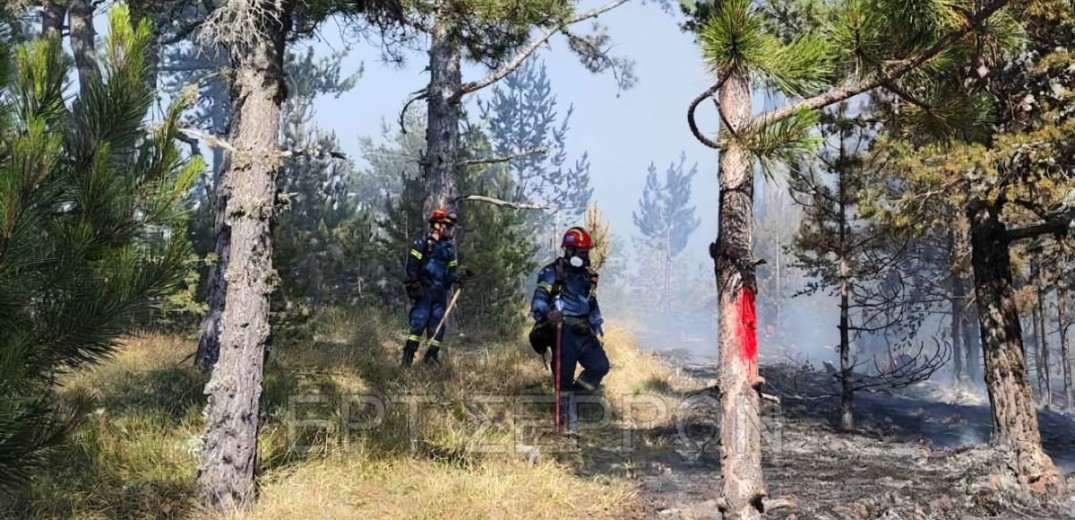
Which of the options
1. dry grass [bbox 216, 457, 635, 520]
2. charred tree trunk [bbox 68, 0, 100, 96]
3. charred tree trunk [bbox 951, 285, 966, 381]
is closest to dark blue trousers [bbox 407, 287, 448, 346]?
dry grass [bbox 216, 457, 635, 520]

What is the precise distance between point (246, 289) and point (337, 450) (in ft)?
5.05

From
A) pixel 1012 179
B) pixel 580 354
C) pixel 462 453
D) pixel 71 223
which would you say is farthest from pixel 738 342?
pixel 1012 179

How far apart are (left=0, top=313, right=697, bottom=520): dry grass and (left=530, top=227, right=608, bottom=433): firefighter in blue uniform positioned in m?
0.64

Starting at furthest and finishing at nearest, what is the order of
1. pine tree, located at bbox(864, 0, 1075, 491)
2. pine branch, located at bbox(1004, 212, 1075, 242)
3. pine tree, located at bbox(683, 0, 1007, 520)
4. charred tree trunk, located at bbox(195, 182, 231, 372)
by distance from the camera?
charred tree trunk, located at bbox(195, 182, 231, 372)
pine branch, located at bbox(1004, 212, 1075, 242)
pine tree, located at bbox(864, 0, 1075, 491)
pine tree, located at bbox(683, 0, 1007, 520)

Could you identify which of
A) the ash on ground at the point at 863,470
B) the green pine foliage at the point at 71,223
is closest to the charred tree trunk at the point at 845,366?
the ash on ground at the point at 863,470

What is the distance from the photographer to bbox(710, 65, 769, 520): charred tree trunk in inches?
165

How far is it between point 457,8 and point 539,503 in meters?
3.83

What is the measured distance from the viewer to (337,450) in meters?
5.44

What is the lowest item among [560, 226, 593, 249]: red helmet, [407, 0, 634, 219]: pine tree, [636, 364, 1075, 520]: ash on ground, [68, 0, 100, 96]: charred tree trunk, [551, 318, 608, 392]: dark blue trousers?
[636, 364, 1075, 520]: ash on ground

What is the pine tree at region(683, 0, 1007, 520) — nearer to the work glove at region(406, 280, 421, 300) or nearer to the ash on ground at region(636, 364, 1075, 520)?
the ash on ground at region(636, 364, 1075, 520)

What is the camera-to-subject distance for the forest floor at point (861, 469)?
5.30 m

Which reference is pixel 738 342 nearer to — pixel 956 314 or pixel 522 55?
pixel 522 55

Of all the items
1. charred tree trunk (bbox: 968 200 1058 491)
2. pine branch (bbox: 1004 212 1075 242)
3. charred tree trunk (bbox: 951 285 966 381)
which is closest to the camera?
pine branch (bbox: 1004 212 1075 242)

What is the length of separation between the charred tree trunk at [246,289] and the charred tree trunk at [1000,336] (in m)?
6.43
